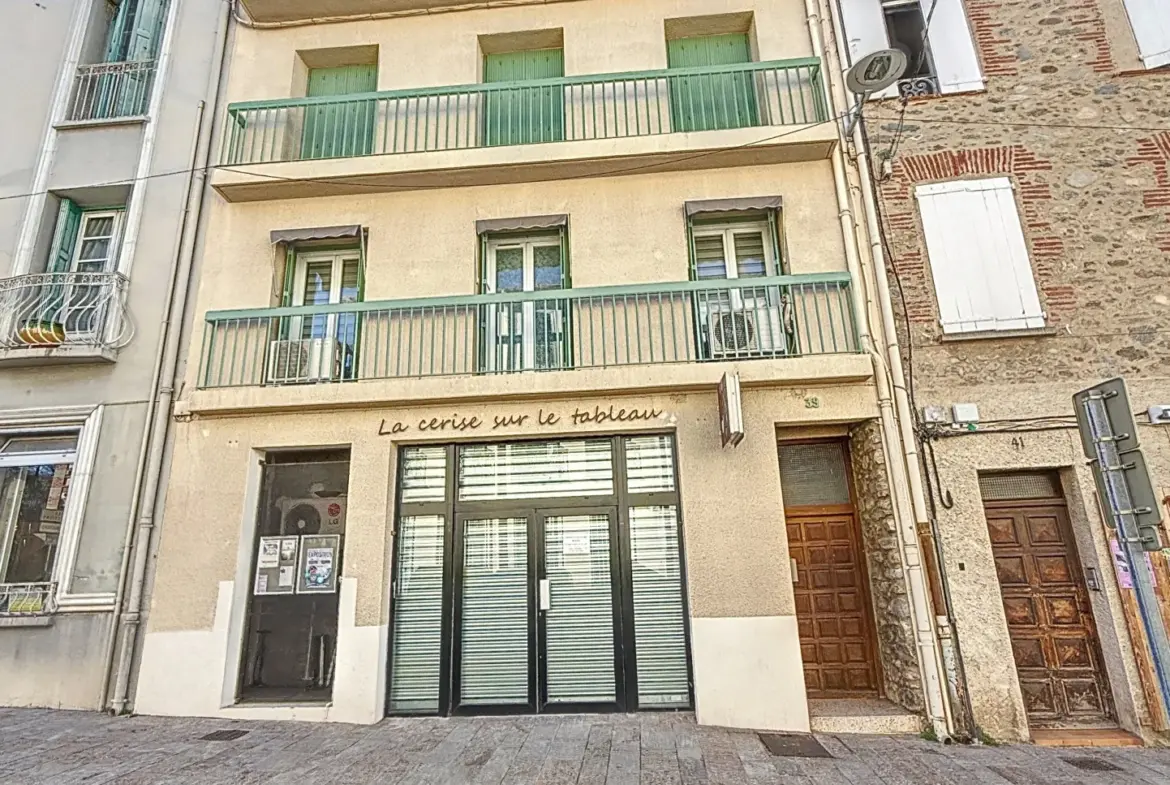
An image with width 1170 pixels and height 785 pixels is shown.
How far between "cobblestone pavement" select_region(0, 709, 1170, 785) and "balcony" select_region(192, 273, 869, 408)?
352cm

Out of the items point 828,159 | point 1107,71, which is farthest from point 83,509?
point 1107,71

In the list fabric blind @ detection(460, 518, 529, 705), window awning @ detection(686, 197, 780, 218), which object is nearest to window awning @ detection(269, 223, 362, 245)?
fabric blind @ detection(460, 518, 529, 705)

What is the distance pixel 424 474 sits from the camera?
7.46 meters

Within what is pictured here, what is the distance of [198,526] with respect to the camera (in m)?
7.16

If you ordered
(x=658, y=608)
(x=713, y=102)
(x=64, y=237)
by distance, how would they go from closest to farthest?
1. (x=658, y=608)
2. (x=713, y=102)
3. (x=64, y=237)

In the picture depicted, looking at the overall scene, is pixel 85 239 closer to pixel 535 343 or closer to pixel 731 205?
pixel 535 343

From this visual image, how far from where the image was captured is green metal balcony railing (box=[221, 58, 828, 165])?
26.8 feet

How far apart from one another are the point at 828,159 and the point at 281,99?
7498mm

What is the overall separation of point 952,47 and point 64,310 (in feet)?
39.6

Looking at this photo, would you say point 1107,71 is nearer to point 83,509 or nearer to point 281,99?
point 281,99

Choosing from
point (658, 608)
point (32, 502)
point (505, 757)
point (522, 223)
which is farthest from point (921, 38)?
point (32, 502)

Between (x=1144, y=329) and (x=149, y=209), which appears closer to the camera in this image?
(x=1144, y=329)

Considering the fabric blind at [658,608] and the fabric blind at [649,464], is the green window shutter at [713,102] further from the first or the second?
the fabric blind at [658,608]

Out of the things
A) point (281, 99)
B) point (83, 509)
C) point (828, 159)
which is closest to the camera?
point (83, 509)
